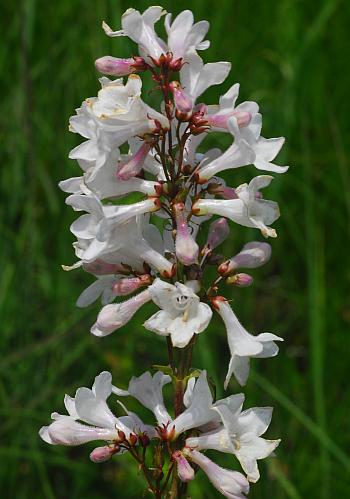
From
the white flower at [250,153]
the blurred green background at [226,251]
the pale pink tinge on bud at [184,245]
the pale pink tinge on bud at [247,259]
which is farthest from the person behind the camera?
the blurred green background at [226,251]

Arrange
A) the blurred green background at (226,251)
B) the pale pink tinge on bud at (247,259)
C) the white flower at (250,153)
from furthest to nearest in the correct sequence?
the blurred green background at (226,251) → the pale pink tinge on bud at (247,259) → the white flower at (250,153)

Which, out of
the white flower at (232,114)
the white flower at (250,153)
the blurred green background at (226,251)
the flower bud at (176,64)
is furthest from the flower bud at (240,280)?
the blurred green background at (226,251)

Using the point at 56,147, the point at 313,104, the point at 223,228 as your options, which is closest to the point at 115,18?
the point at 56,147

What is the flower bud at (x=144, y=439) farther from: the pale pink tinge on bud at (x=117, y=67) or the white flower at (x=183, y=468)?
the pale pink tinge on bud at (x=117, y=67)

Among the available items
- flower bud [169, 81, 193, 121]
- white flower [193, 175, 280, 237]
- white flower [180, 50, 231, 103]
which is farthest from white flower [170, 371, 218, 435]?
white flower [180, 50, 231, 103]

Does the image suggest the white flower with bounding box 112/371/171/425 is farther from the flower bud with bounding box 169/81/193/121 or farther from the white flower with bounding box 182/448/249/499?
the flower bud with bounding box 169/81/193/121

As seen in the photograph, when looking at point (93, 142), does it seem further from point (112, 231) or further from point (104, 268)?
point (104, 268)

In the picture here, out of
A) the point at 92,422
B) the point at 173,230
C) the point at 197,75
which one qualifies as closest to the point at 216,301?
the point at 173,230
